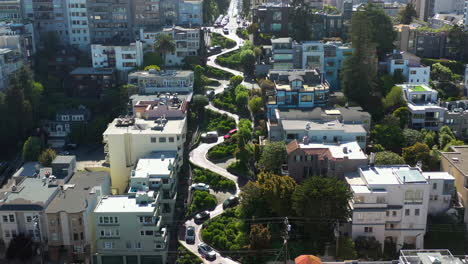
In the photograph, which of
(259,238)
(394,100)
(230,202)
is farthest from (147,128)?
(394,100)

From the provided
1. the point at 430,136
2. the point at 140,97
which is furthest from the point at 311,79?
the point at 140,97

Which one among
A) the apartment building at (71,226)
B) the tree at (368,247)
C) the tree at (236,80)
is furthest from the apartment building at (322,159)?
the tree at (236,80)

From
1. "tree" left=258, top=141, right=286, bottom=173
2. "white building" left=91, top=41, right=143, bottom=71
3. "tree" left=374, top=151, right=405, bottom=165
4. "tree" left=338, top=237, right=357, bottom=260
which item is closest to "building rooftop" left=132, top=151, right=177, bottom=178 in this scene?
"tree" left=258, top=141, right=286, bottom=173

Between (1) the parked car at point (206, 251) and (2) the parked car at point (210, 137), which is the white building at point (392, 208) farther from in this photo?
(2) the parked car at point (210, 137)

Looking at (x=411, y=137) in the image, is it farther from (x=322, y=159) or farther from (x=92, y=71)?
(x=92, y=71)

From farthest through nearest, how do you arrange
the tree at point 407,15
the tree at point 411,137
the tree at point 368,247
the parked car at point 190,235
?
the tree at point 407,15 → the tree at point 411,137 → the parked car at point 190,235 → the tree at point 368,247
